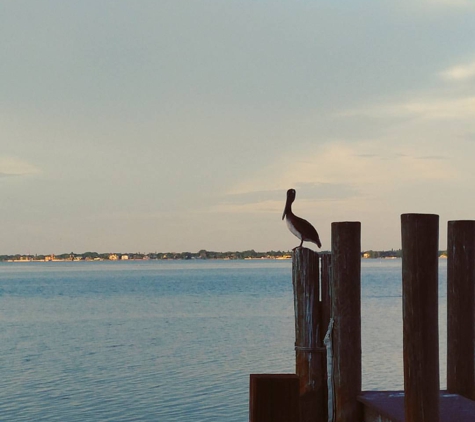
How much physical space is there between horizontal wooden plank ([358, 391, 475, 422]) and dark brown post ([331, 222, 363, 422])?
6.5 inches

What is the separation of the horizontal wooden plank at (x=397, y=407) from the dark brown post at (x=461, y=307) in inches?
8.7

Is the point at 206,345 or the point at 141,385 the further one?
the point at 206,345

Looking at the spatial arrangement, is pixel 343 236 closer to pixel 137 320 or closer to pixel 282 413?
pixel 282 413

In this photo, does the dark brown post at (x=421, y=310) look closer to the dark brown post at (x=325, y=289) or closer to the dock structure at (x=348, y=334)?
the dock structure at (x=348, y=334)

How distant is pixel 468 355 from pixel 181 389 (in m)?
15.6

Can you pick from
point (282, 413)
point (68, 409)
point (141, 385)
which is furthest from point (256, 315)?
point (282, 413)

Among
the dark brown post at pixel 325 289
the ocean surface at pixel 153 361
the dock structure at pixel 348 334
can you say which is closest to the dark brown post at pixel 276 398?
the dock structure at pixel 348 334

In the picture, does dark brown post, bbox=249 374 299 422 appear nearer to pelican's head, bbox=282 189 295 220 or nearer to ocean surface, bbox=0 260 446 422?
pelican's head, bbox=282 189 295 220

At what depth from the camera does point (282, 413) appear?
3.49 m

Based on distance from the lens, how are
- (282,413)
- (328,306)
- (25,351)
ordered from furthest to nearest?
1. (25,351)
2. (328,306)
3. (282,413)

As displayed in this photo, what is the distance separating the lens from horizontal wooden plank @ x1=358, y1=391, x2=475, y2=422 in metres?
6.30

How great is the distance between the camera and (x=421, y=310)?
5.13 metres

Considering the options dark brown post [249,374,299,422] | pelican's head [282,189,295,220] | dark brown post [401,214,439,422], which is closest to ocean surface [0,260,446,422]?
pelican's head [282,189,295,220]

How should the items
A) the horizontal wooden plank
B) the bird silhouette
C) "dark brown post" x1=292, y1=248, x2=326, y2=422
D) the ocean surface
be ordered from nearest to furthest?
the horizontal wooden plank
"dark brown post" x1=292, y1=248, x2=326, y2=422
the bird silhouette
the ocean surface
